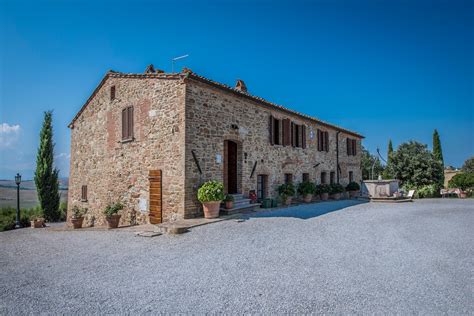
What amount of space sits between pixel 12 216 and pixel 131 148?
9.75 meters

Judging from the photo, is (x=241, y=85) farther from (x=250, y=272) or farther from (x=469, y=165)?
(x=469, y=165)

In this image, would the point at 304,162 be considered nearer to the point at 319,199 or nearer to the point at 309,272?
the point at 319,199

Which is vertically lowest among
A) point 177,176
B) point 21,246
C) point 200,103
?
point 21,246

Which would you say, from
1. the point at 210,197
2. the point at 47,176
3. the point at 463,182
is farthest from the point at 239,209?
the point at 463,182

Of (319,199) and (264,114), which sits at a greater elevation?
(264,114)

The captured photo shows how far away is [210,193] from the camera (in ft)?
29.4

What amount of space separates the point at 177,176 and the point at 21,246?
4805 millimetres

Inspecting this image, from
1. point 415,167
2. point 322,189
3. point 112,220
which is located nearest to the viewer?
point 112,220

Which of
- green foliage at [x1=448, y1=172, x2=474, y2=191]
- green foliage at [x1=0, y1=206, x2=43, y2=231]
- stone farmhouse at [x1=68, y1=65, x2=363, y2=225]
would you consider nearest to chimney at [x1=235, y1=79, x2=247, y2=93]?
stone farmhouse at [x1=68, y1=65, x2=363, y2=225]

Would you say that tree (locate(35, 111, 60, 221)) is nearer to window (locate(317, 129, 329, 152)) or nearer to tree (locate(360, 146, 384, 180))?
window (locate(317, 129, 329, 152))

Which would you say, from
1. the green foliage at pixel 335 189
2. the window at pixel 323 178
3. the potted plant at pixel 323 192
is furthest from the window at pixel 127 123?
the window at pixel 323 178

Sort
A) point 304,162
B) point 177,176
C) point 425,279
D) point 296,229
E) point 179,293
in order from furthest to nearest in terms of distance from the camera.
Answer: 1. point 304,162
2. point 177,176
3. point 296,229
4. point 425,279
5. point 179,293

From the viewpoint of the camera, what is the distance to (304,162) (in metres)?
15.8

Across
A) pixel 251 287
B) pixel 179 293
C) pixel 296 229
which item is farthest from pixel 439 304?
pixel 296 229
